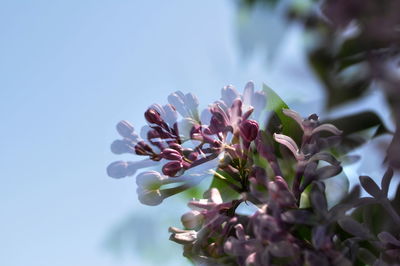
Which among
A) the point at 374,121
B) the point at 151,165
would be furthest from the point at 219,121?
the point at 374,121

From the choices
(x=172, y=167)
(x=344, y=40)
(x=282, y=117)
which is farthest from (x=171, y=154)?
(x=344, y=40)

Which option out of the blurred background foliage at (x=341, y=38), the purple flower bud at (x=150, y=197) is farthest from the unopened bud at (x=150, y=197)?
the blurred background foliage at (x=341, y=38)

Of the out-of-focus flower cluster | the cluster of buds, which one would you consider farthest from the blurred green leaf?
the cluster of buds

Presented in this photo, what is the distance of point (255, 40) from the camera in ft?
0.56

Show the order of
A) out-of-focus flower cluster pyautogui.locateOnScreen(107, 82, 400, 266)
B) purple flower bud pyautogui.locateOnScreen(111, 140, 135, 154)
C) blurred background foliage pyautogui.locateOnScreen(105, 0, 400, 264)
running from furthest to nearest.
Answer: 1. purple flower bud pyautogui.locateOnScreen(111, 140, 135, 154)
2. out-of-focus flower cluster pyautogui.locateOnScreen(107, 82, 400, 266)
3. blurred background foliage pyautogui.locateOnScreen(105, 0, 400, 264)

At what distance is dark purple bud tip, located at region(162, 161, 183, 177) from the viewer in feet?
1.31

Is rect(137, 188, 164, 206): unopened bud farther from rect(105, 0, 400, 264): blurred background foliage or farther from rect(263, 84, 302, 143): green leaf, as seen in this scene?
rect(105, 0, 400, 264): blurred background foliage

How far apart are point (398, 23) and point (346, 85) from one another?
27 millimetres

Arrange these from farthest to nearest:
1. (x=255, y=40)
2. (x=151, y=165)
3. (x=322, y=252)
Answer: (x=151, y=165), (x=322, y=252), (x=255, y=40)

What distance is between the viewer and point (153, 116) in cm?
41

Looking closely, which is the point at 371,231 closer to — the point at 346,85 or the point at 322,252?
the point at 322,252

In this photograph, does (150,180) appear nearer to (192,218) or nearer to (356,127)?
(192,218)

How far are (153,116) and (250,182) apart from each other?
0.32 ft

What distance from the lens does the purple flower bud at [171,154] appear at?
0.40m
